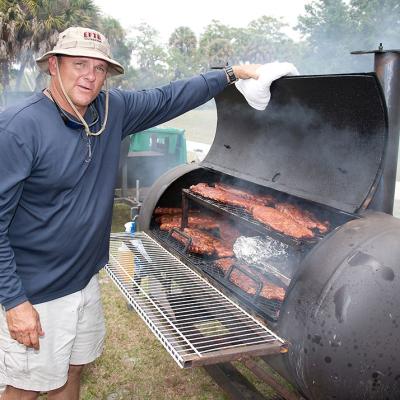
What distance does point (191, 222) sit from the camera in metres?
3.68

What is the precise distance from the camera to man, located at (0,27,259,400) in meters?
1.94

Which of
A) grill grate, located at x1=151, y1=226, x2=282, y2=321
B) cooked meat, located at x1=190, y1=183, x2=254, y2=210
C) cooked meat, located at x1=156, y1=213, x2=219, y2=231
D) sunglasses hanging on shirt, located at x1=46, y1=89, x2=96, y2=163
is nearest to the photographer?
sunglasses hanging on shirt, located at x1=46, y1=89, x2=96, y2=163

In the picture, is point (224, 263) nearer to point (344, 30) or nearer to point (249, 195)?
point (249, 195)

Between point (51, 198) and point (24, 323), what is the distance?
61 cm

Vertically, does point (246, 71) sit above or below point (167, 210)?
above

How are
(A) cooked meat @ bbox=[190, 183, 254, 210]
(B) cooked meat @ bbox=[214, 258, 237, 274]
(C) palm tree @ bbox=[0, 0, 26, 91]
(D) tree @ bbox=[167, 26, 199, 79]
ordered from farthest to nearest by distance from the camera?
(D) tree @ bbox=[167, 26, 199, 79] → (C) palm tree @ bbox=[0, 0, 26, 91] → (A) cooked meat @ bbox=[190, 183, 254, 210] → (B) cooked meat @ bbox=[214, 258, 237, 274]

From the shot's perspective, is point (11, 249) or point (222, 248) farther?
point (222, 248)

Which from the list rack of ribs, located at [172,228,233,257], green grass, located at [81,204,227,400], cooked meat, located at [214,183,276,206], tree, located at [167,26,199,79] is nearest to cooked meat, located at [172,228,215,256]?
rack of ribs, located at [172,228,233,257]

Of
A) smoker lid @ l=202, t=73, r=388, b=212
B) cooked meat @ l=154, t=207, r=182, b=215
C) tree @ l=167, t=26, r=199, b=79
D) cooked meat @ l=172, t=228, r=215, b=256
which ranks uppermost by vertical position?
tree @ l=167, t=26, r=199, b=79

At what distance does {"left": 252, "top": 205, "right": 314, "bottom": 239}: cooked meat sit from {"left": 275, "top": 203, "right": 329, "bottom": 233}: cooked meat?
0.04m

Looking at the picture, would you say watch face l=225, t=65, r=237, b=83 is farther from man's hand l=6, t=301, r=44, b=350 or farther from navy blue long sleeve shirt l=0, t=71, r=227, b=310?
man's hand l=6, t=301, r=44, b=350

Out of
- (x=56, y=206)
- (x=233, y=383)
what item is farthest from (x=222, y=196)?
(x=56, y=206)

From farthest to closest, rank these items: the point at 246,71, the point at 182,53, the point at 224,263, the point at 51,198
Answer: the point at 182,53
the point at 224,263
the point at 246,71
the point at 51,198

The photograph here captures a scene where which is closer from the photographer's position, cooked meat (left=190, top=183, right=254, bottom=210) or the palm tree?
cooked meat (left=190, top=183, right=254, bottom=210)
